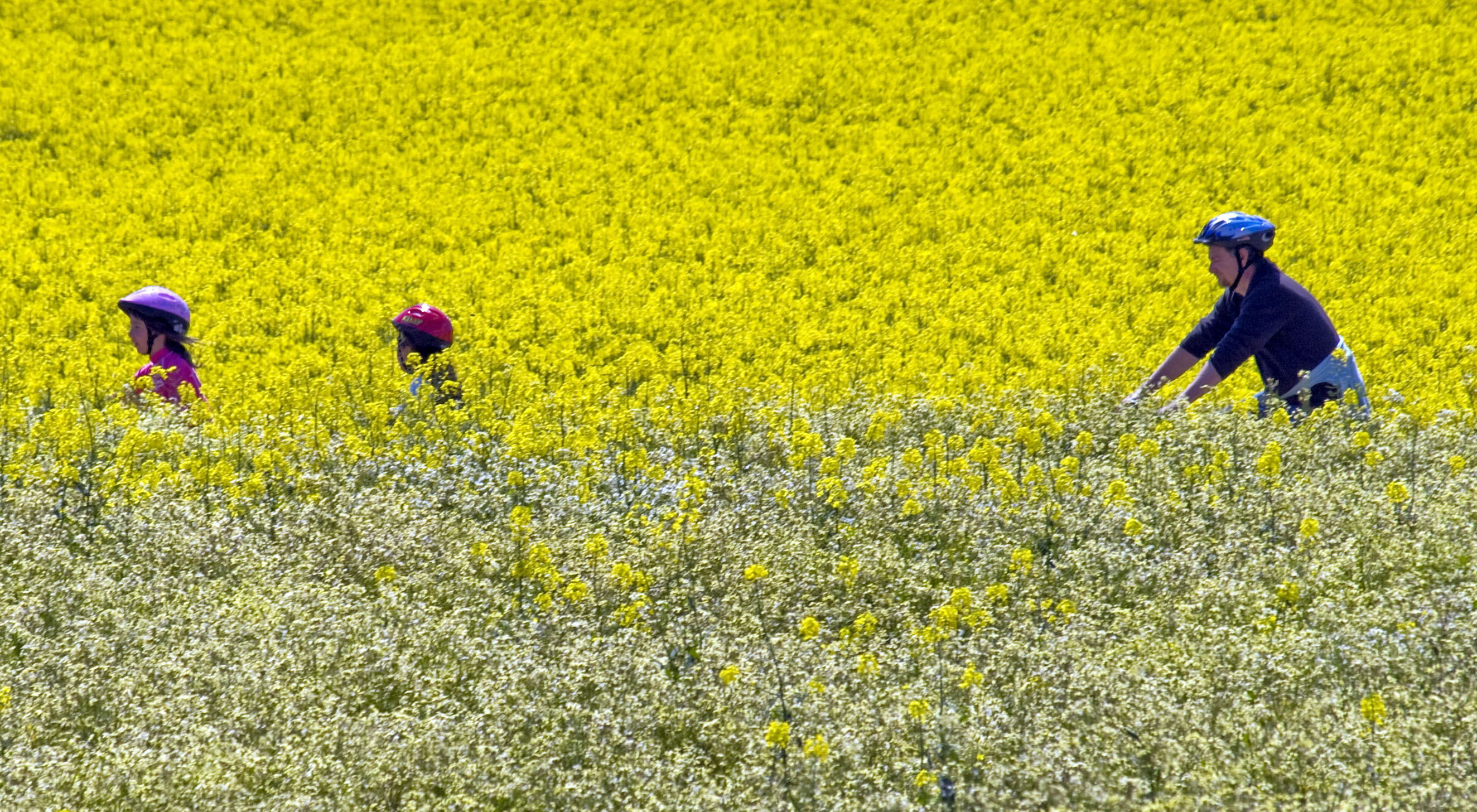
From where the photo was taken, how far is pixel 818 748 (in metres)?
3.20

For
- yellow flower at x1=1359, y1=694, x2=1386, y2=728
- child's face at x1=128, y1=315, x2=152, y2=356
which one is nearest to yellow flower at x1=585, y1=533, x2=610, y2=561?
yellow flower at x1=1359, y1=694, x2=1386, y2=728

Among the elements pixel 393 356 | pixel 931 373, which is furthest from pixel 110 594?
pixel 931 373

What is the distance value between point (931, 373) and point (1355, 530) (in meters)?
4.00

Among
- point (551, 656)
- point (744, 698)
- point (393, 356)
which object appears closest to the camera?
point (744, 698)

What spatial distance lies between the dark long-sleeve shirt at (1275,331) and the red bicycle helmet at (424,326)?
3.68 meters

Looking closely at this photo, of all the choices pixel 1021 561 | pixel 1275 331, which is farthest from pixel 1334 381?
pixel 1021 561

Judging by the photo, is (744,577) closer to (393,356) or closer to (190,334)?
(393,356)

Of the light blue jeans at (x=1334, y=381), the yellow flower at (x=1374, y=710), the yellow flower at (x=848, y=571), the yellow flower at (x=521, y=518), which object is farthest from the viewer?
the light blue jeans at (x=1334, y=381)

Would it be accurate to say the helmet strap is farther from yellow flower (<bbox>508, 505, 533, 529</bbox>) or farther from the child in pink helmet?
the child in pink helmet

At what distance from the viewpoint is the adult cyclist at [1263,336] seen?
512cm

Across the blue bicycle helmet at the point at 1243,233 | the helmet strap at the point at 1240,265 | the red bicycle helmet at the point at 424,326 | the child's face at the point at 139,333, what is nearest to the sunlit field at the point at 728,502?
the red bicycle helmet at the point at 424,326

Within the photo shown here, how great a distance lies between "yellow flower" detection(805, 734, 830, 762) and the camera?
10.5 feet

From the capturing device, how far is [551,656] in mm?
3969

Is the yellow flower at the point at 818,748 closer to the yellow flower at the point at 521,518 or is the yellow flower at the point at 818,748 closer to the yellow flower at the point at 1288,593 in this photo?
the yellow flower at the point at 1288,593
